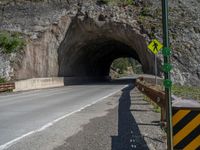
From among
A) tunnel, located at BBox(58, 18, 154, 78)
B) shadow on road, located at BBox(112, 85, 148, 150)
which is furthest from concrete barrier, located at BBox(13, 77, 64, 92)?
shadow on road, located at BBox(112, 85, 148, 150)

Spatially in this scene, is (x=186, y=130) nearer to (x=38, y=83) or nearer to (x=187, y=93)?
(x=187, y=93)

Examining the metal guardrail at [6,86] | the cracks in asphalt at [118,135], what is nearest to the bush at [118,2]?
the metal guardrail at [6,86]

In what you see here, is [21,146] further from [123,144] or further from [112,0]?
[112,0]

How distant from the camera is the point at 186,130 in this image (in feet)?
18.2

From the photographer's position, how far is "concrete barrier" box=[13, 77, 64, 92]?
34406 millimetres

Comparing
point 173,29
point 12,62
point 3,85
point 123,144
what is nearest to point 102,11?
point 173,29

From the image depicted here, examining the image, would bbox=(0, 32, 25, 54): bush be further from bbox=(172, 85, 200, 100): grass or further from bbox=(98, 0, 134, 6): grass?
bbox=(172, 85, 200, 100): grass

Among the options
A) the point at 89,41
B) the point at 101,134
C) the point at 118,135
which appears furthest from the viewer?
the point at 89,41

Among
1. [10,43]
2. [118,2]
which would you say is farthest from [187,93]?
[10,43]

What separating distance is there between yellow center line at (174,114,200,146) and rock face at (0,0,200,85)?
32172 mm

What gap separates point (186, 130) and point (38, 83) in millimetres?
32227

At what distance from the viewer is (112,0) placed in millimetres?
42375

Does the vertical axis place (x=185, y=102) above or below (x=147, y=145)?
above

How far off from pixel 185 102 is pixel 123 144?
2438 mm
